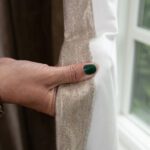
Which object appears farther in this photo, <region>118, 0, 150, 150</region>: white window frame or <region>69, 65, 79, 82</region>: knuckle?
<region>118, 0, 150, 150</region>: white window frame

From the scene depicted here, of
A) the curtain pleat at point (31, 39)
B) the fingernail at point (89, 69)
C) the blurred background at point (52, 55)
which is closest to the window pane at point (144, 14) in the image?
the blurred background at point (52, 55)

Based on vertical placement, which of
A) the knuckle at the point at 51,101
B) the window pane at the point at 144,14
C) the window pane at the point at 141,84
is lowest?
the window pane at the point at 141,84

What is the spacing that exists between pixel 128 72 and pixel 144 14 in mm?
214

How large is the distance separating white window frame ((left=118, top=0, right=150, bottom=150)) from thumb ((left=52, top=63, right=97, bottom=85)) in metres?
0.45

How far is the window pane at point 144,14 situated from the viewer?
86 centimetres

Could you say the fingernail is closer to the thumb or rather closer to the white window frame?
the thumb

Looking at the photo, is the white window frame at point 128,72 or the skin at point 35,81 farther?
the white window frame at point 128,72

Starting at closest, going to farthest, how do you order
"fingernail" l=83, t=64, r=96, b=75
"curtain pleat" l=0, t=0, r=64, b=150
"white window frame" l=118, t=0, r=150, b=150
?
"fingernail" l=83, t=64, r=96, b=75
"curtain pleat" l=0, t=0, r=64, b=150
"white window frame" l=118, t=0, r=150, b=150

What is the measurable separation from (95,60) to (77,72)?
0.04 meters

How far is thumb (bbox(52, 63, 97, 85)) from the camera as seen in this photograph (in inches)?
17.6

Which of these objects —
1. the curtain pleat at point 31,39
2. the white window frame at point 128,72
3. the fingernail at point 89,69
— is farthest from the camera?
the white window frame at point 128,72

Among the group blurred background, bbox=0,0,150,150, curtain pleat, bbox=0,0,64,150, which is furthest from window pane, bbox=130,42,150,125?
curtain pleat, bbox=0,0,64,150

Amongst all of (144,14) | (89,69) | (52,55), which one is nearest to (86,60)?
(89,69)

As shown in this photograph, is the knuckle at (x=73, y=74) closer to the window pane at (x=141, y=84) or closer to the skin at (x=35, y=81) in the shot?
the skin at (x=35, y=81)
